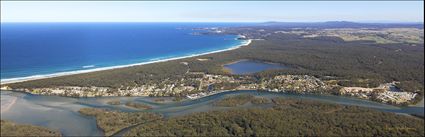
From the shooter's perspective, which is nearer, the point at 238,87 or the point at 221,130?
the point at 221,130

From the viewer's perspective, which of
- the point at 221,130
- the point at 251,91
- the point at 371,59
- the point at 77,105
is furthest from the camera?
the point at 371,59

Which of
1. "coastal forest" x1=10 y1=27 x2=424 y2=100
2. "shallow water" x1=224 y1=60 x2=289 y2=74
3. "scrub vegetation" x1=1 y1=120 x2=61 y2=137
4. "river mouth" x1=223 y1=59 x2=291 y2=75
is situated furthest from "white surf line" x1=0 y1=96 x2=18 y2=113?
"shallow water" x1=224 y1=60 x2=289 y2=74

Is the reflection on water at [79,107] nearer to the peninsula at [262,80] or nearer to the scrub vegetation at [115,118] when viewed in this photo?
the scrub vegetation at [115,118]

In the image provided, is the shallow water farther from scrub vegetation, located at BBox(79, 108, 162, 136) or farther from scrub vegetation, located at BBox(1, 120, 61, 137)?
scrub vegetation, located at BBox(1, 120, 61, 137)

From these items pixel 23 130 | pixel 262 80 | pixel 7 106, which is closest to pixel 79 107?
pixel 7 106

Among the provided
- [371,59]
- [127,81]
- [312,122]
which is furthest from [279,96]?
[371,59]

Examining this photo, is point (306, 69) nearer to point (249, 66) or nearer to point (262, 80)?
point (249, 66)

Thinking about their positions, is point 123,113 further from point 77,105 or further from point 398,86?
point 398,86
